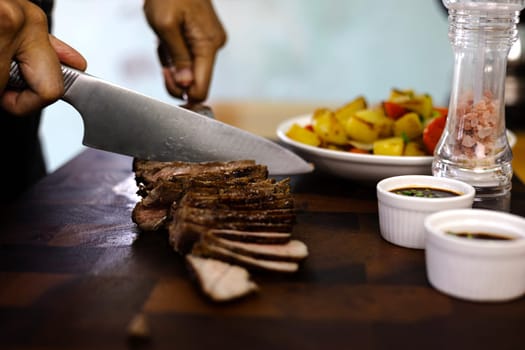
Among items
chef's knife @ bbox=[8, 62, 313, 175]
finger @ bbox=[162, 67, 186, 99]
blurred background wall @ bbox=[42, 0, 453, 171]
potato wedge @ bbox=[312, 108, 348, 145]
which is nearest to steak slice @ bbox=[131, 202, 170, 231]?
chef's knife @ bbox=[8, 62, 313, 175]

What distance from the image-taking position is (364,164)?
2.20 m

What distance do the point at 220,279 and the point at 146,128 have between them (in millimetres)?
758

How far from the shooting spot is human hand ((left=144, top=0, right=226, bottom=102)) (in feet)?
8.69

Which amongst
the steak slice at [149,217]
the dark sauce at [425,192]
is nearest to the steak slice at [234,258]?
the steak slice at [149,217]

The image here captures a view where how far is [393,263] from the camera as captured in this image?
5.51 ft

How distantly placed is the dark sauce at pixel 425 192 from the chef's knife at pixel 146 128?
0.54 m

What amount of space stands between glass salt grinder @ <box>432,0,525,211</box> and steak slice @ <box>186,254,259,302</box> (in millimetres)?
868

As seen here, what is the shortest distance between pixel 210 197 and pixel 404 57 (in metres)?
4.25

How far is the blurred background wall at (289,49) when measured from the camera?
18.2 ft

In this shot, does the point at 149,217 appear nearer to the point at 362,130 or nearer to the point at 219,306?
the point at 219,306

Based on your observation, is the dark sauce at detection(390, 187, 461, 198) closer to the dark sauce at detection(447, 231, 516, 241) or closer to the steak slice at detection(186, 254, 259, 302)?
the dark sauce at detection(447, 231, 516, 241)

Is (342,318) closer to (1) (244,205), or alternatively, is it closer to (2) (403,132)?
(1) (244,205)

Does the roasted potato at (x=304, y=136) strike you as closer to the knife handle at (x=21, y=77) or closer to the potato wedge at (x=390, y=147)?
the potato wedge at (x=390, y=147)

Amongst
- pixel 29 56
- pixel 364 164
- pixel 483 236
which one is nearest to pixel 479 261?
pixel 483 236
